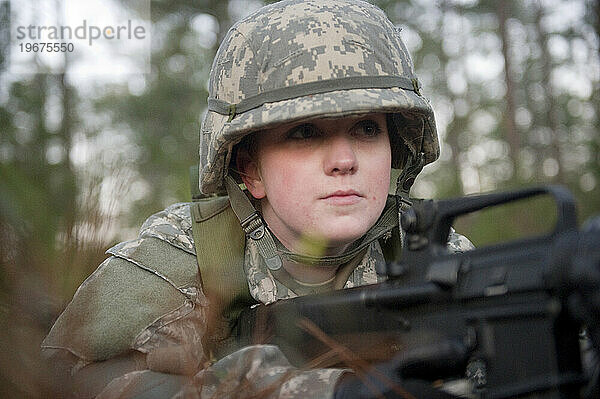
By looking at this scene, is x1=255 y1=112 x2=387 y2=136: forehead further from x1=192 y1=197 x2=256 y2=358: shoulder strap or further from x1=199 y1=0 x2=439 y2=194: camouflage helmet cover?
x1=192 y1=197 x2=256 y2=358: shoulder strap

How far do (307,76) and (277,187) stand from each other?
45 cm

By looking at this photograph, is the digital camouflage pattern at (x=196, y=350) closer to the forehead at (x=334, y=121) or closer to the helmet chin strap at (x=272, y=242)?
the helmet chin strap at (x=272, y=242)

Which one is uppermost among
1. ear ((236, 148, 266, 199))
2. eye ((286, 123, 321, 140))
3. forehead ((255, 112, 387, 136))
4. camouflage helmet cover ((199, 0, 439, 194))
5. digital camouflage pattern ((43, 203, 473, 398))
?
camouflage helmet cover ((199, 0, 439, 194))

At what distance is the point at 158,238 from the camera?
2.46 meters

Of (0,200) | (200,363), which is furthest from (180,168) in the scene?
(0,200)

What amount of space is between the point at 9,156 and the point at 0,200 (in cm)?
21

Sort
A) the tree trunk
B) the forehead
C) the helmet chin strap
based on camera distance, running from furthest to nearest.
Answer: the tree trunk
the helmet chin strap
the forehead

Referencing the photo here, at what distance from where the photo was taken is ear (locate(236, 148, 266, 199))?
2621 mm

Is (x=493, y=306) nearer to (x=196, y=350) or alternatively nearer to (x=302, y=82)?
(x=196, y=350)

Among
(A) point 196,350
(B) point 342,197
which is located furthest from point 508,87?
(A) point 196,350

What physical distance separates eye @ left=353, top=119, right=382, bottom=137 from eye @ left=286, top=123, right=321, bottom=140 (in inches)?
6.3

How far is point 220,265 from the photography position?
244 cm

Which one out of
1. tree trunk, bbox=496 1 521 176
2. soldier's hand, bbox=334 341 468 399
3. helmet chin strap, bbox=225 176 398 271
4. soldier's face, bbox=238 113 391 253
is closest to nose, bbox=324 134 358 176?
soldier's face, bbox=238 113 391 253

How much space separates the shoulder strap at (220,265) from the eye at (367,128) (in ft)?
2.13
